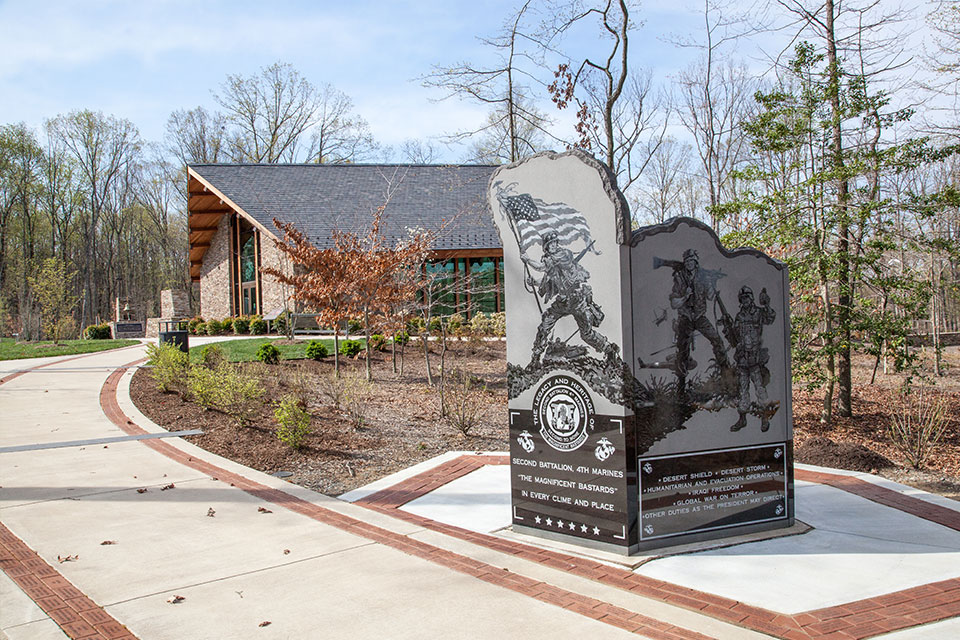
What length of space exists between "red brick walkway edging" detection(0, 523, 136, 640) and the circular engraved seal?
3.10 meters

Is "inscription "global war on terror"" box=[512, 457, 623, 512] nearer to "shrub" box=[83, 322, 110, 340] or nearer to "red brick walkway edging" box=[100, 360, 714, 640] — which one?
"red brick walkway edging" box=[100, 360, 714, 640]

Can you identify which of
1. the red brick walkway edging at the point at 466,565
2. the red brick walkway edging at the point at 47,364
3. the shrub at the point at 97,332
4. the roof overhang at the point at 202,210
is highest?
the roof overhang at the point at 202,210

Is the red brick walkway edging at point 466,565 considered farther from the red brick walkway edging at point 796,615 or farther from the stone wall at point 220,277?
the stone wall at point 220,277

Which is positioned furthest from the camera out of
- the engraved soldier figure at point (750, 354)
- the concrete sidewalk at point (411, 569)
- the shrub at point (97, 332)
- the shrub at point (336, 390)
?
the shrub at point (97, 332)

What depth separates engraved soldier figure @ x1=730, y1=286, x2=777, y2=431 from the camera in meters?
5.64

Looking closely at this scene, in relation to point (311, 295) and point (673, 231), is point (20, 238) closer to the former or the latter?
point (311, 295)

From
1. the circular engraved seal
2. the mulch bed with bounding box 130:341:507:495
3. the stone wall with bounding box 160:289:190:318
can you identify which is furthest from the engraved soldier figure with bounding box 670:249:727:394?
the stone wall with bounding box 160:289:190:318

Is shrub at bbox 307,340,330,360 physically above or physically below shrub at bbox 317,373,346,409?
above

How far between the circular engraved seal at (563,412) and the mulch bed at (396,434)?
8.77ft

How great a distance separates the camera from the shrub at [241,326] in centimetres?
2944

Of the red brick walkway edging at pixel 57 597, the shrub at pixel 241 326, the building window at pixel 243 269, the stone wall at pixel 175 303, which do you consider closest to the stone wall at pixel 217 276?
the building window at pixel 243 269

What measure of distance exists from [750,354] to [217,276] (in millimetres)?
34092

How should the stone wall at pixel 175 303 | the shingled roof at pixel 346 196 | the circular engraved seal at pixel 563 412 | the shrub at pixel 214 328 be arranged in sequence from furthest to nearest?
the stone wall at pixel 175 303
the shrub at pixel 214 328
the shingled roof at pixel 346 196
the circular engraved seal at pixel 563 412

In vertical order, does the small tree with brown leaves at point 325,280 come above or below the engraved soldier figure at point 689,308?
above
